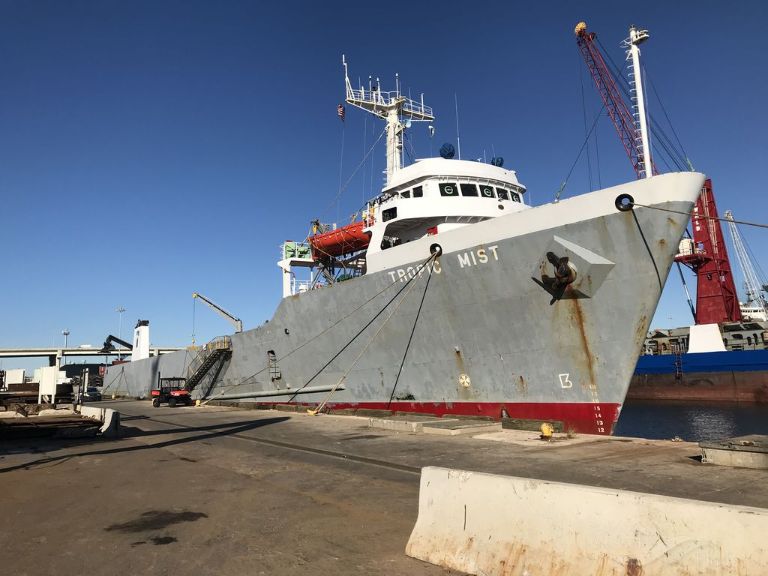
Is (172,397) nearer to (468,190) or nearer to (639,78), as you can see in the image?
(468,190)

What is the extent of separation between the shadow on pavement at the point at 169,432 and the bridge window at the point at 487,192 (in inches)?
386

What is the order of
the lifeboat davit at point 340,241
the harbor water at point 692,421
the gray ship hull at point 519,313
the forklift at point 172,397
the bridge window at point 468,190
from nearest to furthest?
the gray ship hull at point 519,313 < the bridge window at point 468,190 < the lifeboat davit at point 340,241 < the harbor water at point 692,421 < the forklift at point 172,397

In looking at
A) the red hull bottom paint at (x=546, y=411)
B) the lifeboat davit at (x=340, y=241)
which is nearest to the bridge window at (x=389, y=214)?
the lifeboat davit at (x=340, y=241)

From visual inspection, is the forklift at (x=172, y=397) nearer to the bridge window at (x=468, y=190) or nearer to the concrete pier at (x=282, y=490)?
the concrete pier at (x=282, y=490)

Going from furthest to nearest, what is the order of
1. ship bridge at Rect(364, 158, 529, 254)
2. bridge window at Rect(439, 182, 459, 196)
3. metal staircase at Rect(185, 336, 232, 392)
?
metal staircase at Rect(185, 336, 232, 392), bridge window at Rect(439, 182, 459, 196), ship bridge at Rect(364, 158, 529, 254)

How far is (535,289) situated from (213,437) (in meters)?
8.81

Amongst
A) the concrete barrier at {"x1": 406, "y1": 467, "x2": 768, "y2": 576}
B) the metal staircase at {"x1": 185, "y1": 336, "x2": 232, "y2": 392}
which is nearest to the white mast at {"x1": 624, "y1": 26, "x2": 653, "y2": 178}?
the concrete barrier at {"x1": 406, "y1": 467, "x2": 768, "y2": 576}

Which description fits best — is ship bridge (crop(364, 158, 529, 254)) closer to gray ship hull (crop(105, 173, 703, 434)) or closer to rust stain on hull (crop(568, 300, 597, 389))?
gray ship hull (crop(105, 173, 703, 434))

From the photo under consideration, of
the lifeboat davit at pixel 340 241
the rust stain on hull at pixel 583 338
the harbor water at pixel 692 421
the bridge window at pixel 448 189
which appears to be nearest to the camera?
the rust stain on hull at pixel 583 338

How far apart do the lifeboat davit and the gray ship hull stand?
325 cm

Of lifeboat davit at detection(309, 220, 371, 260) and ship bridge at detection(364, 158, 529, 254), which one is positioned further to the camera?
lifeboat davit at detection(309, 220, 371, 260)

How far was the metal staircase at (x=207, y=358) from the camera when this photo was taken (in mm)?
24836

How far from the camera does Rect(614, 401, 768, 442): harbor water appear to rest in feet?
65.1

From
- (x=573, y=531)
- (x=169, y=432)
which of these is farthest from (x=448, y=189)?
(x=573, y=531)
